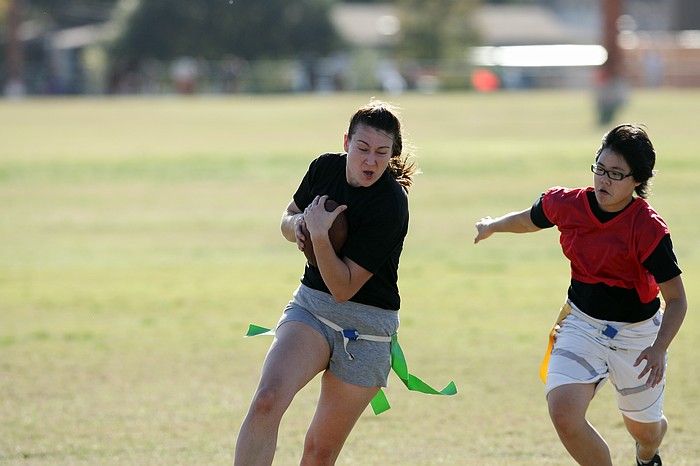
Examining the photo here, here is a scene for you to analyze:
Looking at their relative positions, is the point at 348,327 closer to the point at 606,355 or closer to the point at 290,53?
the point at 606,355

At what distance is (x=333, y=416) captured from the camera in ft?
19.3

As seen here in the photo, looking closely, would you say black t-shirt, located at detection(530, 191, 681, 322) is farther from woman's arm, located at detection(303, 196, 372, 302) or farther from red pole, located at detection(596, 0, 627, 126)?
red pole, located at detection(596, 0, 627, 126)

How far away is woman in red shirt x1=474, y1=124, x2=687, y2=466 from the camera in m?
5.79

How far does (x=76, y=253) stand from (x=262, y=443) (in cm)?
1393

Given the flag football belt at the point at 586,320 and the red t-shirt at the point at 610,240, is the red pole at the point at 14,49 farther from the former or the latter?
the red t-shirt at the point at 610,240

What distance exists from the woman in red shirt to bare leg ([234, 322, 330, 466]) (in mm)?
1139

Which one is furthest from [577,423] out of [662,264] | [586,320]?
[662,264]

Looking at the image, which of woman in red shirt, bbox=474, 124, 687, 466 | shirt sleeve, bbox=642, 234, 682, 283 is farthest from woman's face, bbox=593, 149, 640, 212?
shirt sleeve, bbox=642, 234, 682, 283

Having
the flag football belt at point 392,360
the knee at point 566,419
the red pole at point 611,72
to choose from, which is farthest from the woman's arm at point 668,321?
the red pole at point 611,72

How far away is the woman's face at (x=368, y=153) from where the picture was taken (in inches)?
225

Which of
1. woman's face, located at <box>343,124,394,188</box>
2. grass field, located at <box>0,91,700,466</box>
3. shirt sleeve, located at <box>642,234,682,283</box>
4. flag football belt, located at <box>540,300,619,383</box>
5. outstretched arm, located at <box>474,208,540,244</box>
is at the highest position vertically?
woman's face, located at <box>343,124,394,188</box>

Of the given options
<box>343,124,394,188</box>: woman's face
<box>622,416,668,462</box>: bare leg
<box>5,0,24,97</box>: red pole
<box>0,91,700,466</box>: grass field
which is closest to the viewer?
<box>343,124,394,188</box>: woman's face

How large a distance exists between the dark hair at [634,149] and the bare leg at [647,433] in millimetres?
1170

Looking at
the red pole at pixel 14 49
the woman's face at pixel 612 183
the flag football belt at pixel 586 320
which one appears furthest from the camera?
the red pole at pixel 14 49
